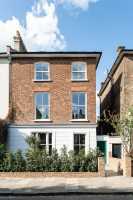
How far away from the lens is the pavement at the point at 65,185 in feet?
68.0

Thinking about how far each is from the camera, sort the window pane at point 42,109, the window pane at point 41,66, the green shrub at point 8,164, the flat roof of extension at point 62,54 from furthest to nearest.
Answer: the window pane at point 41,66 < the window pane at point 42,109 < the flat roof of extension at point 62,54 < the green shrub at point 8,164

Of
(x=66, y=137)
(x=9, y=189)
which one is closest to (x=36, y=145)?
(x=66, y=137)

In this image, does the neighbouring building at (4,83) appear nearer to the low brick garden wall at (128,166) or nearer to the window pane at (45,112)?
the window pane at (45,112)

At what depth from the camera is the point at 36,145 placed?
103ft

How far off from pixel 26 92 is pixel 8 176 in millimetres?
8832

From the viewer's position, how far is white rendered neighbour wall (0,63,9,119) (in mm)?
34312

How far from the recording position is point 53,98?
112ft

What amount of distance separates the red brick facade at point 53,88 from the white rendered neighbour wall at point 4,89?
0.43 m

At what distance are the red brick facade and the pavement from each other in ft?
26.4

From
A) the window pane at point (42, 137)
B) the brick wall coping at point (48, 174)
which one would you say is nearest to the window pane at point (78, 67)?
the window pane at point (42, 137)

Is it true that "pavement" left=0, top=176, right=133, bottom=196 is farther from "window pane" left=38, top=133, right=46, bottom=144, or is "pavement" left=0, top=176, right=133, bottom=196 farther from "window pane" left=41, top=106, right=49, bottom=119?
"window pane" left=41, top=106, right=49, bottom=119

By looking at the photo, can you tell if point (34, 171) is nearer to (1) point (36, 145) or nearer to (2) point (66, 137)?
(1) point (36, 145)

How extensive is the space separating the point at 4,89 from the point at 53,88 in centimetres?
393

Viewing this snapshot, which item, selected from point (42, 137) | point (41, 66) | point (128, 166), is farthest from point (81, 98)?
point (128, 166)
